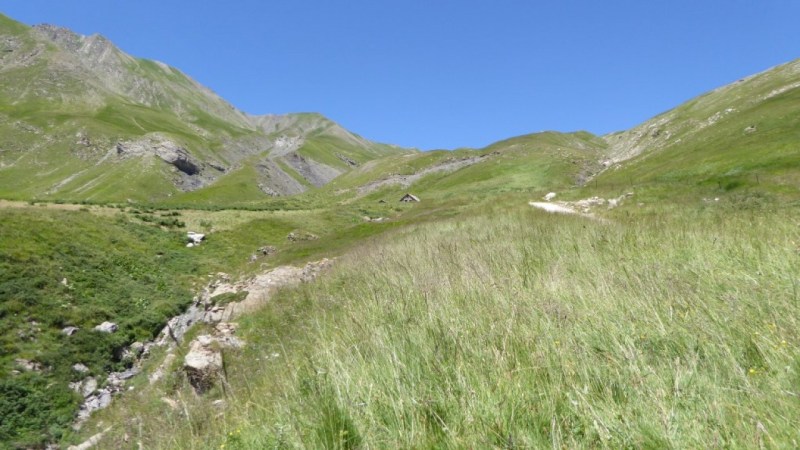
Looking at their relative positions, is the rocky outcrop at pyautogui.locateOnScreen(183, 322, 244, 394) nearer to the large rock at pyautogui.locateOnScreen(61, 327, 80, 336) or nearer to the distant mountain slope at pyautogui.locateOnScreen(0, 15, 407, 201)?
the large rock at pyautogui.locateOnScreen(61, 327, 80, 336)

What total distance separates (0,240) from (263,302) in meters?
14.3

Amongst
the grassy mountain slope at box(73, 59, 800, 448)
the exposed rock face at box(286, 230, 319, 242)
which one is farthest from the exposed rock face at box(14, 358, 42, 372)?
the exposed rock face at box(286, 230, 319, 242)

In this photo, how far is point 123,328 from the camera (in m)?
16.1

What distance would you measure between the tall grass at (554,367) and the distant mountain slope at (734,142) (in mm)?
30120

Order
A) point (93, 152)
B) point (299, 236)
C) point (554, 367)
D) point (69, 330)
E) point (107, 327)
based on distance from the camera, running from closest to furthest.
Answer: point (554, 367) < point (69, 330) < point (107, 327) < point (299, 236) < point (93, 152)

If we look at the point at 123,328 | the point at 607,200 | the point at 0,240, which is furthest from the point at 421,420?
the point at 607,200

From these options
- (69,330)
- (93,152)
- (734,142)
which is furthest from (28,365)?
(93,152)

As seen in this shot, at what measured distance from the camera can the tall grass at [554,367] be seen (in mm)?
2660

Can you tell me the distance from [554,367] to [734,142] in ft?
194

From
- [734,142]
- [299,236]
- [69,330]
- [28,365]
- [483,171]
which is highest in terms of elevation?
[483,171]

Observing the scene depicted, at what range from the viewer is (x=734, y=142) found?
1881 inches

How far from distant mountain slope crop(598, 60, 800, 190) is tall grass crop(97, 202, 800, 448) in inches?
1186

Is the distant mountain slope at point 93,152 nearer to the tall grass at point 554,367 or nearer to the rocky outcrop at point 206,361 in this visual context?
the rocky outcrop at point 206,361

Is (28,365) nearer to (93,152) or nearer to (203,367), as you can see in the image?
(203,367)
